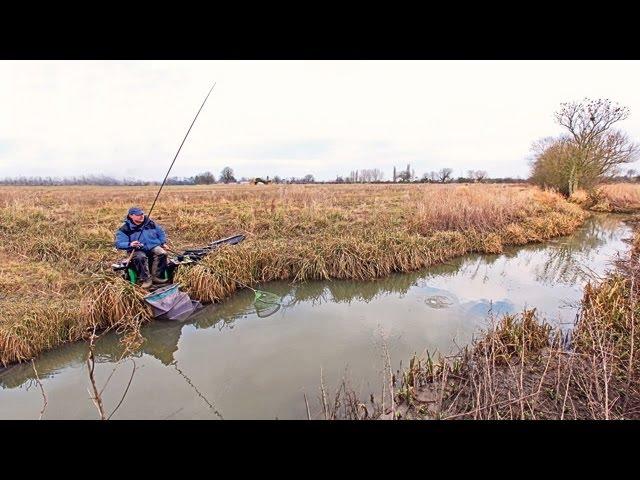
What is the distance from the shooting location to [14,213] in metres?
12.1

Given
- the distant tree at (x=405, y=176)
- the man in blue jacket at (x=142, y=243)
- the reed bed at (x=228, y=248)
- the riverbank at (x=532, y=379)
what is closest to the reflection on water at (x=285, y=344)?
the reed bed at (x=228, y=248)

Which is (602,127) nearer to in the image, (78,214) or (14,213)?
(78,214)

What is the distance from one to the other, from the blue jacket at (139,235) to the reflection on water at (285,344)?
1586 mm

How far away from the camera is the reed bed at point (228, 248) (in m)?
5.41

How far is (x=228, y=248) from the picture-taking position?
749 cm

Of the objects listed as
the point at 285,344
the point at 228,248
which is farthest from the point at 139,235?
the point at 285,344

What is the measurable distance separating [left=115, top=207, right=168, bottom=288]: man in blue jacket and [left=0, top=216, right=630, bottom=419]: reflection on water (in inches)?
46.6

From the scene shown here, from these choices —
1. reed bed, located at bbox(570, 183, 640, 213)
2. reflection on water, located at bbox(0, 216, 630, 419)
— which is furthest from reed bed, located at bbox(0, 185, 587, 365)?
reed bed, located at bbox(570, 183, 640, 213)

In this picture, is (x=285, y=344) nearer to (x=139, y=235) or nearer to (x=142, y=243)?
(x=142, y=243)

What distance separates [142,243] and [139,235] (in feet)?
0.63

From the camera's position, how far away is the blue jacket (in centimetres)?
600
